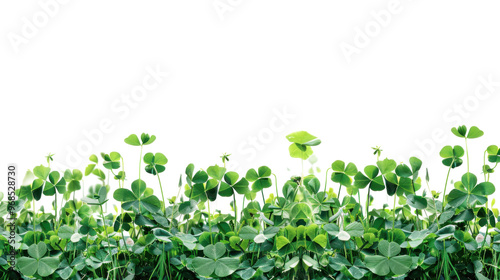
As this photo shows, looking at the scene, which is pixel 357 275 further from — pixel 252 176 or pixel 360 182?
pixel 252 176

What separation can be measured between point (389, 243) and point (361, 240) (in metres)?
0.09

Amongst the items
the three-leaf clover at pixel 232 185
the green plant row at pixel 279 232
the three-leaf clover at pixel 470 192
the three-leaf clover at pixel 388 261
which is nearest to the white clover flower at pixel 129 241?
the green plant row at pixel 279 232

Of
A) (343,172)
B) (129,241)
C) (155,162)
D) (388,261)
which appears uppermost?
(155,162)

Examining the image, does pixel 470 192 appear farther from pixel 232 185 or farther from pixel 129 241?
pixel 129 241

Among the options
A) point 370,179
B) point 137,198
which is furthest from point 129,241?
point 370,179

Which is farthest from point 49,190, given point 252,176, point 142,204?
point 252,176

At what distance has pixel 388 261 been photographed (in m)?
1.20

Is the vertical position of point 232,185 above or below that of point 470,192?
above

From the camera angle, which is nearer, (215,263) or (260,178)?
(215,263)

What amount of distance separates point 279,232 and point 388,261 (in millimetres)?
309

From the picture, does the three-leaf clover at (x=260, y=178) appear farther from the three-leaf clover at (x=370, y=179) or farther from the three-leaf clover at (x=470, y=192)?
the three-leaf clover at (x=470, y=192)

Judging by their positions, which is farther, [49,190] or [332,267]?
[49,190]

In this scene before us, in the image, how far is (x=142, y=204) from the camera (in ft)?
4.10

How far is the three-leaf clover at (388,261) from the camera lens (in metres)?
1.19
